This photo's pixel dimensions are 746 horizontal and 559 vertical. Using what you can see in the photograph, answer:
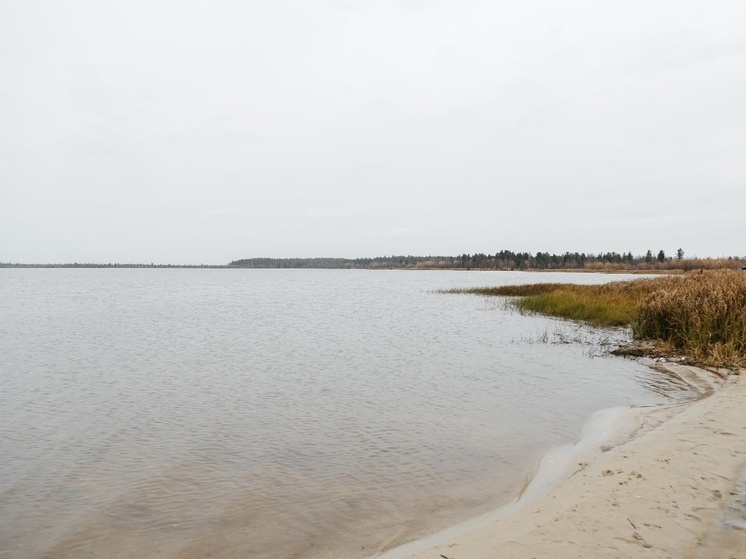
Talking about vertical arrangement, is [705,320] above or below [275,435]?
above

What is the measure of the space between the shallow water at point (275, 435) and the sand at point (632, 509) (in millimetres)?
840

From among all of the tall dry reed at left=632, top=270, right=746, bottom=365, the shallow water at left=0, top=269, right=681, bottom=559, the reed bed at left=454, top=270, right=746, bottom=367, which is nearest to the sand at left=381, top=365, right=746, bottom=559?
the shallow water at left=0, top=269, right=681, bottom=559

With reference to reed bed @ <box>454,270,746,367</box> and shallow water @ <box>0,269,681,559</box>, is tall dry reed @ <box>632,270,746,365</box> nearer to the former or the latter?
reed bed @ <box>454,270,746,367</box>

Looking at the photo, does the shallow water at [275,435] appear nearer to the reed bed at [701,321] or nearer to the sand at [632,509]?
the sand at [632,509]

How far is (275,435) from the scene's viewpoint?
9766 millimetres

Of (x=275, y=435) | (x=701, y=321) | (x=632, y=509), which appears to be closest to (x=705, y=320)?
(x=701, y=321)

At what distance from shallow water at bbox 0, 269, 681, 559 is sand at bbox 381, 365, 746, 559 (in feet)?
2.76

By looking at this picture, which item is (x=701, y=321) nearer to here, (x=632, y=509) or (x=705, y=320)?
(x=705, y=320)

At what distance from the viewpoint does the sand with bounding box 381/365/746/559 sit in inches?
180

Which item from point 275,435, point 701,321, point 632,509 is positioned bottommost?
point 275,435

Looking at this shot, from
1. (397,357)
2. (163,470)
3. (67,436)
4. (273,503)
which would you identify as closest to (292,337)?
(397,357)

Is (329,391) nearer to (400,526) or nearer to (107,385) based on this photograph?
(107,385)

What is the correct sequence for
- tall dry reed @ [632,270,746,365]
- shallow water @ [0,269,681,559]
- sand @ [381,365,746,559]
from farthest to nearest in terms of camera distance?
1. tall dry reed @ [632,270,746,365]
2. shallow water @ [0,269,681,559]
3. sand @ [381,365,746,559]

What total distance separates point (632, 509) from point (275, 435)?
6523mm
